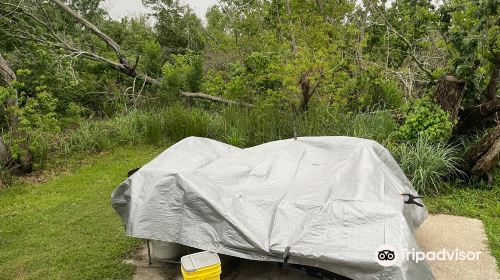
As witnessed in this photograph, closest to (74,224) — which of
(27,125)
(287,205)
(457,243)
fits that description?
(27,125)

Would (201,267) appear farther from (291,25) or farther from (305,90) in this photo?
(291,25)

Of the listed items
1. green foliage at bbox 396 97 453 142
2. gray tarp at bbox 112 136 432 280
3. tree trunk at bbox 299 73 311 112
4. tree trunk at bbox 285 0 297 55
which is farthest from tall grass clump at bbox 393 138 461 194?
tree trunk at bbox 285 0 297 55

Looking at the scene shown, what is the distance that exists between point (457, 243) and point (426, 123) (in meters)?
1.92

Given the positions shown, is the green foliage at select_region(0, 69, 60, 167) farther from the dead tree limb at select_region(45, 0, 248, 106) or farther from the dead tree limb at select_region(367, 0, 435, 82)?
the dead tree limb at select_region(367, 0, 435, 82)

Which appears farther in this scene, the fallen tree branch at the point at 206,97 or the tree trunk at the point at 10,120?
the fallen tree branch at the point at 206,97

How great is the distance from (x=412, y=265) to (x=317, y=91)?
4.44 m

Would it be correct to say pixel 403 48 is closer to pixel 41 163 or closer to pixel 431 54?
pixel 431 54

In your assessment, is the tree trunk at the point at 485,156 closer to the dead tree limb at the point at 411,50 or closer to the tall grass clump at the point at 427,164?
the tall grass clump at the point at 427,164

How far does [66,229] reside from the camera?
4.33m

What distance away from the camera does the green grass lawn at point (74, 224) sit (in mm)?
3523

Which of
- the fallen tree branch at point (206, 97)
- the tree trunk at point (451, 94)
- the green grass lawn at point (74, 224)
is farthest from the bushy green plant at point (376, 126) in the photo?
the fallen tree branch at point (206, 97)

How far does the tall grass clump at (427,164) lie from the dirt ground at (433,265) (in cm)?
90

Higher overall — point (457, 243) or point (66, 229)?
point (457, 243)

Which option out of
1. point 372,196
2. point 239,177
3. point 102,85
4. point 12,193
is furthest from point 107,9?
point 372,196
